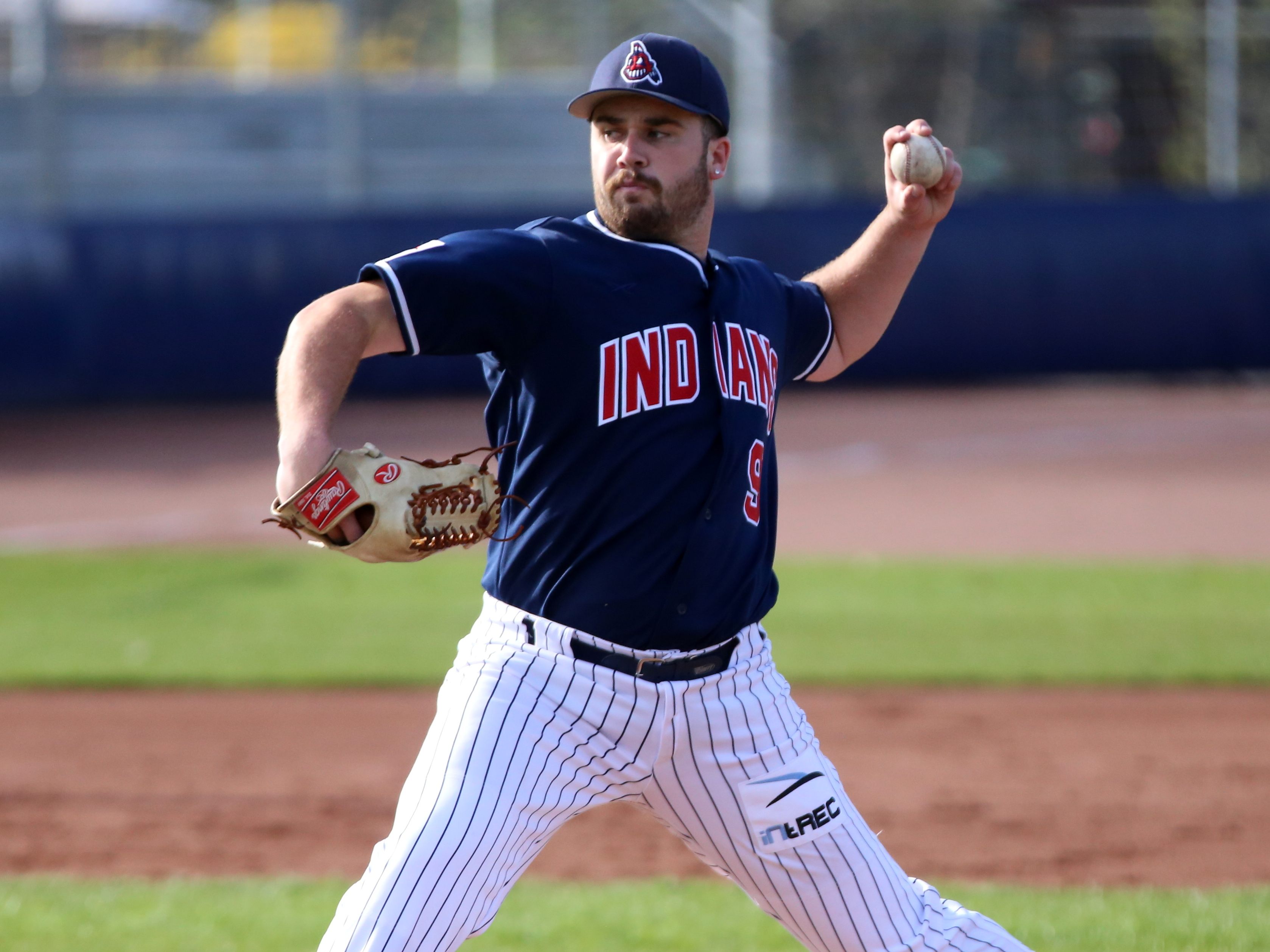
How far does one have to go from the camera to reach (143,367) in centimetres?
1380

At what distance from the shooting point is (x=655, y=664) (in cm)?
242

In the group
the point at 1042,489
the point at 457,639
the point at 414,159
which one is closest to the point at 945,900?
the point at 457,639

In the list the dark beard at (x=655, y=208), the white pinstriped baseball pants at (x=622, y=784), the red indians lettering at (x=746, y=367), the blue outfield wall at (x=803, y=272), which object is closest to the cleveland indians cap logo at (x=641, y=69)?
the dark beard at (x=655, y=208)

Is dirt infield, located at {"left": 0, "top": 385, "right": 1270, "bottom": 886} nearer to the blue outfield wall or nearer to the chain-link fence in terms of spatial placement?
the blue outfield wall

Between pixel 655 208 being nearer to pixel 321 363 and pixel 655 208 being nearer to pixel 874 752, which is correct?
pixel 321 363

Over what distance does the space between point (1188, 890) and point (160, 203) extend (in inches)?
663

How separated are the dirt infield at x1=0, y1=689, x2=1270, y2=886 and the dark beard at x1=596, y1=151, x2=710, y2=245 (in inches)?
100

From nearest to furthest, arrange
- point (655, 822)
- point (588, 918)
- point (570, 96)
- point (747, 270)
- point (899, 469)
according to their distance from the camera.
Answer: point (747, 270)
point (588, 918)
point (655, 822)
point (899, 469)
point (570, 96)

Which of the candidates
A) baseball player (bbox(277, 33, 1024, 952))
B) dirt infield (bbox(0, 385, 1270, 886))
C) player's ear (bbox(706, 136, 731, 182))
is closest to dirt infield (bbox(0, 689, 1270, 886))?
dirt infield (bbox(0, 385, 1270, 886))

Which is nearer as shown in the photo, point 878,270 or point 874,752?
point 878,270

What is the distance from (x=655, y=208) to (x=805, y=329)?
0.54m

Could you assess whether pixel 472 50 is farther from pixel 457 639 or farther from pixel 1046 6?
pixel 457 639

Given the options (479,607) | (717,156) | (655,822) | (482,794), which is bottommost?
(655,822)

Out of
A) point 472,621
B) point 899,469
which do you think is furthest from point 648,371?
point 899,469
